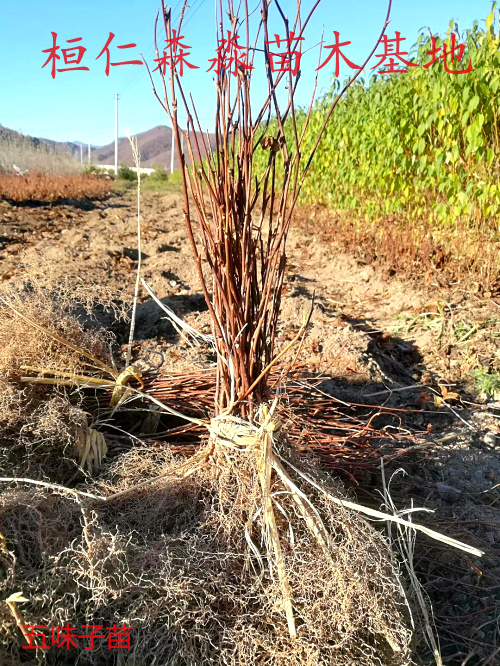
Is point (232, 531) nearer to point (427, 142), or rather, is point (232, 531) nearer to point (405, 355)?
point (405, 355)

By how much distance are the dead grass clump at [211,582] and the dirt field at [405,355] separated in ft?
0.94

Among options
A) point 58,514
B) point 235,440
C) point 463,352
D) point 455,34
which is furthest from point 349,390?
point 455,34

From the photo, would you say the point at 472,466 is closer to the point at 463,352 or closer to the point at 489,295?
the point at 463,352

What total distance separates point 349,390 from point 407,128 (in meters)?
4.17

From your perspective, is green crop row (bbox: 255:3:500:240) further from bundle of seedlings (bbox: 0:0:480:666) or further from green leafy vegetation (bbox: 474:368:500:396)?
bundle of seedlings (bbox: 0:0:480:666)

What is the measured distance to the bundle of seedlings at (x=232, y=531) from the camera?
1.33 meters

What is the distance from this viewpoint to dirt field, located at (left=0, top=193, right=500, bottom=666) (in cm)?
193

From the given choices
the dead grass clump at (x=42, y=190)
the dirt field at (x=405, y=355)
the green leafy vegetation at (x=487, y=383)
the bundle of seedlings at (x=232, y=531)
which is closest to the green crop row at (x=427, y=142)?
the dirt field at (x=405, y=355)

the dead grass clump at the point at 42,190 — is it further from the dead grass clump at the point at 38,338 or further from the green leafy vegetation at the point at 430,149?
the dead grass clump at the point at 38,338

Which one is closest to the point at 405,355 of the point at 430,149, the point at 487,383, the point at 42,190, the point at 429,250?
the point at 487,383

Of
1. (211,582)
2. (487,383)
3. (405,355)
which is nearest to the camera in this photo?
(211,582)

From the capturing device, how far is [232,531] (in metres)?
1.60

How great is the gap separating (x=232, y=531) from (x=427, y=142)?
5646 millimetres

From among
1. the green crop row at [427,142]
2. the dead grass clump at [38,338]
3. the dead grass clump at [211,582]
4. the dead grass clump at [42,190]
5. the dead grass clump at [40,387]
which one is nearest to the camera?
the dead grass clump at [211,582]
